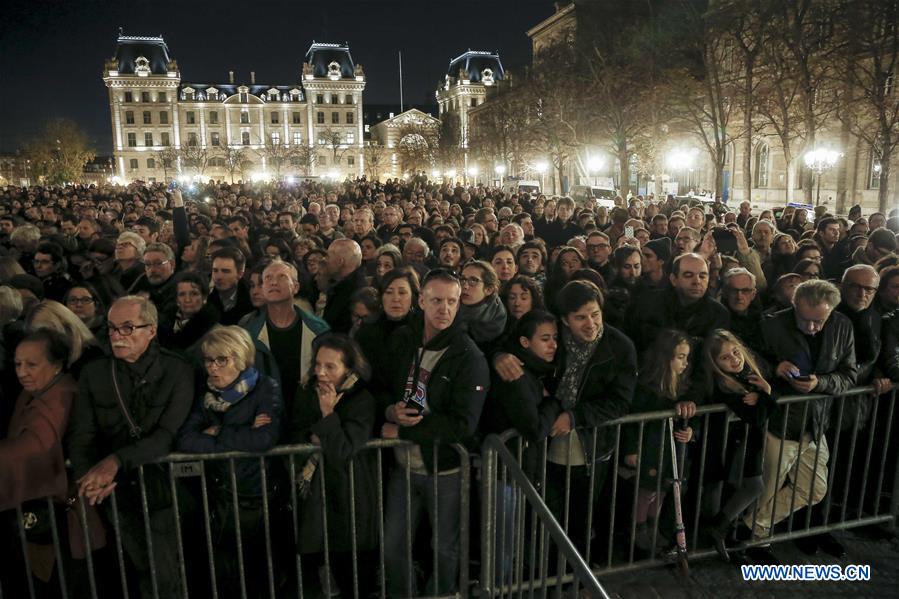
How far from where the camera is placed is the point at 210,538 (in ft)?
12.1

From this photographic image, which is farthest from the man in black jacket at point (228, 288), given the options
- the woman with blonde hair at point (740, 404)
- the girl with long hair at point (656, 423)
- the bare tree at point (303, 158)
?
the bare tree at point (303, 158)

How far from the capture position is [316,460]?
3.75 m

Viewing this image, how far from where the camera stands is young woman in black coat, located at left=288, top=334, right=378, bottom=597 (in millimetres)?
3686

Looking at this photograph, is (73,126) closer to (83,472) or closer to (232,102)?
(232,102)

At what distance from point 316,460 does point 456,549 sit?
1.04 m

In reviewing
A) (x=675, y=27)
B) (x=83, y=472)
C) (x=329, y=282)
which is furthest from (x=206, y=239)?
(x=675, y=27)

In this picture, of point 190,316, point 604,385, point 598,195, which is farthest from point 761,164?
point 190,316

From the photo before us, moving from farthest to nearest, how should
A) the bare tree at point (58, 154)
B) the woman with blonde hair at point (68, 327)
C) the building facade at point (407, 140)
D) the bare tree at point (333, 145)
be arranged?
the bare tree at point (333, 145) < the bare tree at point (58, 154) < the building facade at point (407, 140) < the woman with blonde hair at point (68, 327)

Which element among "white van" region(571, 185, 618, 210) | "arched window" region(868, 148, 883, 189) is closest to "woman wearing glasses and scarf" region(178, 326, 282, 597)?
"white van" region(571, 185, 618, 210)

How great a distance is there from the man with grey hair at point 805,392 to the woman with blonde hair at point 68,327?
14.8ft

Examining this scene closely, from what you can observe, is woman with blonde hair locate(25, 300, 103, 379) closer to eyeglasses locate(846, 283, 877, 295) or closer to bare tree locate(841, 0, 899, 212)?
eyeglasses locate(846, 283, 877, 295)

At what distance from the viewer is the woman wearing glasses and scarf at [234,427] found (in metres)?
3.65

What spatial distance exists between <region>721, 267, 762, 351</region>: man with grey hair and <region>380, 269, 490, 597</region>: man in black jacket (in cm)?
260

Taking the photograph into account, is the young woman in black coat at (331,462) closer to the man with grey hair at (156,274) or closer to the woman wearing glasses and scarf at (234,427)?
the woman wearing glasses and scarf at (234,427)
